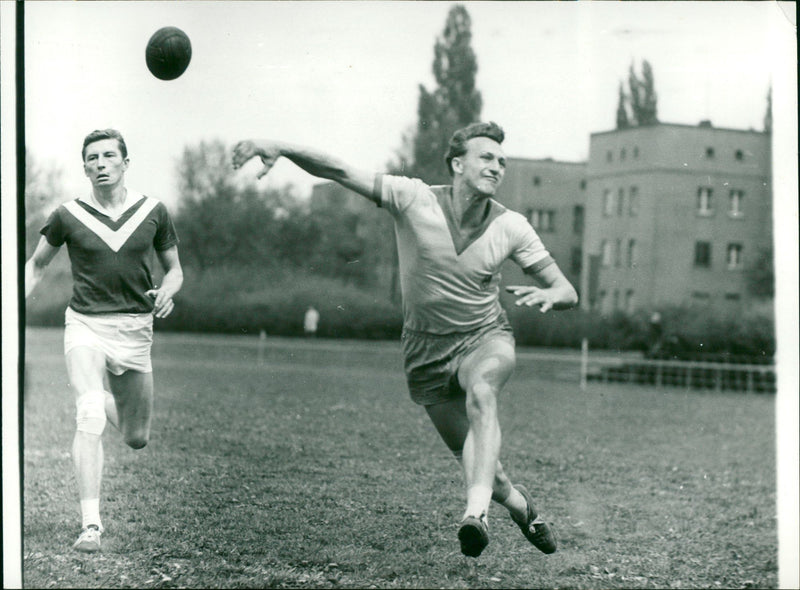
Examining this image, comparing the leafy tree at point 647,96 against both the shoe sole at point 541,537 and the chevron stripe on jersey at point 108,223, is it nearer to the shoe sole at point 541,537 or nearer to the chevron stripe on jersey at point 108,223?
the shoe sole at point 541,537

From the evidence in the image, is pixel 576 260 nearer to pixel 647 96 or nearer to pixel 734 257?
pixel 647 96

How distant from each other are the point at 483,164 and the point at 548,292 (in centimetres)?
82

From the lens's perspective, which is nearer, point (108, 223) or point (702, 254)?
point (108, 223)

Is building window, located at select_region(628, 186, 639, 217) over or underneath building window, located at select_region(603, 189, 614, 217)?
over

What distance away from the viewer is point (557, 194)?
5996 mm

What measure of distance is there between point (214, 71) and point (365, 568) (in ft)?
8.52

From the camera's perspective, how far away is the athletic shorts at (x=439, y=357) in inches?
197

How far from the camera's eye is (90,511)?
4922 millimetres

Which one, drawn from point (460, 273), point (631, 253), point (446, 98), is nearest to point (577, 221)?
point (446, 98)

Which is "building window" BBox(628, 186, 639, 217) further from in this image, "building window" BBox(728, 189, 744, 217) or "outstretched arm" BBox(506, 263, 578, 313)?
"outstretched arm" BBox(506, 263, 578, 313)

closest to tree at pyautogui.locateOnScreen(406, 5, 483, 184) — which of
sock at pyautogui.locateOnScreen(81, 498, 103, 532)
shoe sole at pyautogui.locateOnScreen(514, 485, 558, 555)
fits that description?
shoe sole at pyautogui.locateOnScreen(514, 485, 558, 555)

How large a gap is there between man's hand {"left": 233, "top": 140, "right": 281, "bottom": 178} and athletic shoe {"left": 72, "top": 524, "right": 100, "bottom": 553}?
1.83m

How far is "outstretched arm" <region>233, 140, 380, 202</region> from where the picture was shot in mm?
4488

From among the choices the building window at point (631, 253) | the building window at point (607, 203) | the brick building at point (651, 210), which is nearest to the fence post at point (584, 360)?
the brick building at point (651, 210)
